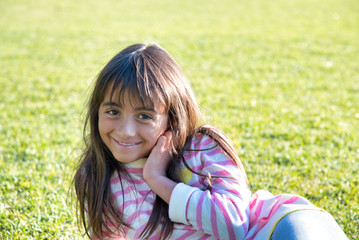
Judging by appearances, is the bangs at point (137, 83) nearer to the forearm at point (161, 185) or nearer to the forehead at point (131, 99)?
the forehead at point (131, 99)

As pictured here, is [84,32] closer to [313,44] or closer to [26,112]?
[313,44]

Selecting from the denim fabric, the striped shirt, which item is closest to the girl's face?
the striped shirt

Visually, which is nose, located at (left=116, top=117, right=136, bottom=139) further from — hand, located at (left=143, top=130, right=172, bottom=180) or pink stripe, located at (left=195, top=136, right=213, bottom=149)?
pink stripe, located at (left=195, top=136, right=213, bottom=149)

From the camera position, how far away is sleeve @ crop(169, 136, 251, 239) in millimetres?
2164

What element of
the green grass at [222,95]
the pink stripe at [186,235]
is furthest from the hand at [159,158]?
the green grass at [222,95]

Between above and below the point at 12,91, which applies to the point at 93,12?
above

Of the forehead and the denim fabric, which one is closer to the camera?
the denim fabric

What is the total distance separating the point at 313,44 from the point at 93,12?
9539 millimetres

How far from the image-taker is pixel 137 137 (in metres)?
2.39

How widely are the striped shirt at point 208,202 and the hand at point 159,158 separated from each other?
0.37 ft

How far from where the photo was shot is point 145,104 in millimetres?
2305

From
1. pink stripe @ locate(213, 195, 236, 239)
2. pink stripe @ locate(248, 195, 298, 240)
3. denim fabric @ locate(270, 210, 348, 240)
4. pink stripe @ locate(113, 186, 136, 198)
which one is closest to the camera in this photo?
denim fabric @ locate(270, 210, 348, 240)

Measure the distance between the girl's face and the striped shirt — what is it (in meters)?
0.12

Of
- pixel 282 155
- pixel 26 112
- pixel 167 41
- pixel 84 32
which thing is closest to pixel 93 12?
pixel 84 32
